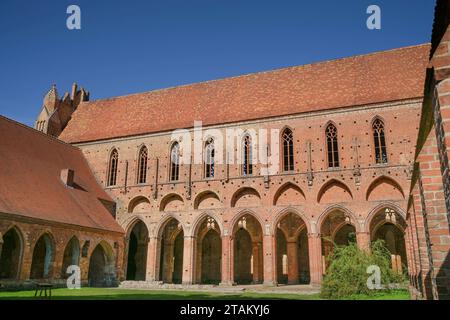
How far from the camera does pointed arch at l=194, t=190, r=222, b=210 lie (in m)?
25.5

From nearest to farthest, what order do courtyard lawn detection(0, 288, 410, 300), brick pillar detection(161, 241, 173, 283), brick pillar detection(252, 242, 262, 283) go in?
courtyard lawn detection(0, 288, 410, 300) < brick pillar detection(252, 242, 262, 283) < brick pillar detection(161, 241, 173, 283)

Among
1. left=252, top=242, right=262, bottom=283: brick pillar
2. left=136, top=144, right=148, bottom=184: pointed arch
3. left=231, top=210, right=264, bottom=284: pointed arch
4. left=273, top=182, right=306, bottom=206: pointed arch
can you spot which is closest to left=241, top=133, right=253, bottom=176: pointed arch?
left=273, top=182, right=306, bottom=206: pointed arch

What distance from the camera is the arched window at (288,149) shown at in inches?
964

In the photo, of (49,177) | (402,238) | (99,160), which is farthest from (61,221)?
(402,238)

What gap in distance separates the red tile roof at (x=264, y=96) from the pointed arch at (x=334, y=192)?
15.1 ft

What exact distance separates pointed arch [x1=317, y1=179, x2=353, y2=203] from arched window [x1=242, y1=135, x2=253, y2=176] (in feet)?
14.7

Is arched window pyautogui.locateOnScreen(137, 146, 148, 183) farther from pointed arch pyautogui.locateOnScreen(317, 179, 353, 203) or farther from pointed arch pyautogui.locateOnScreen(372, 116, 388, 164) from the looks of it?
pointed arch pyautogui.locateOnScreen(372, 116, 388, 164)

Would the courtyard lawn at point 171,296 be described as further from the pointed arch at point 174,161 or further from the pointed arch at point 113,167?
the pointed arch at point 113,167

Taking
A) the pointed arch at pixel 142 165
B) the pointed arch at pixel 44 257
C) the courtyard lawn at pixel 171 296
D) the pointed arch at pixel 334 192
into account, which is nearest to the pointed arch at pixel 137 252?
the pointed arch at pixel 142 165

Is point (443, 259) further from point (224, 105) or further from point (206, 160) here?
point (224, 105)

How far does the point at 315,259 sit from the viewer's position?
22172 millimetres

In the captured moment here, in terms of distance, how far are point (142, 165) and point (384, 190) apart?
15.7m

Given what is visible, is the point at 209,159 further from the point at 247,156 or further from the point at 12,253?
the point at 12,253

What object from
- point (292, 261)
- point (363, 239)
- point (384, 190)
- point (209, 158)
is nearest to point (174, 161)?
point (209, 158)
